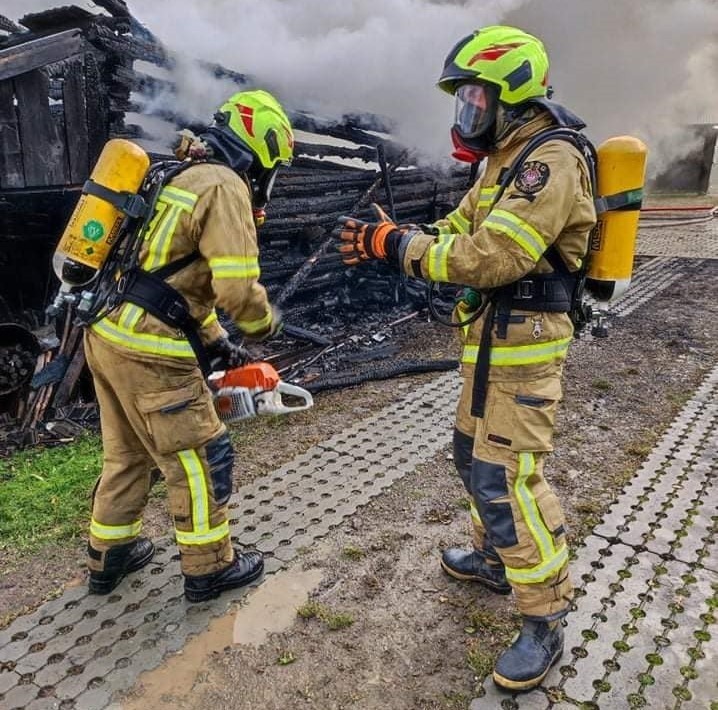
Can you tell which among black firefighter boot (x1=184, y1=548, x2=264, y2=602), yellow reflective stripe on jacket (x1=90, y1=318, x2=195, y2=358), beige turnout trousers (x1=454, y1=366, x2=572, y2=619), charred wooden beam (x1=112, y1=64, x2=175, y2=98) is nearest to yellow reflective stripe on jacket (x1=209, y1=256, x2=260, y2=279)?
yellow reflective stripe on jacket (x1=90, y1=318, x2=195, y2=358)

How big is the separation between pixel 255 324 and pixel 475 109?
1177mm

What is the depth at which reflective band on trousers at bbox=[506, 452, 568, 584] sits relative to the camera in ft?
7.58

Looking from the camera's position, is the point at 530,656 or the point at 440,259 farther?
the point at 530,656

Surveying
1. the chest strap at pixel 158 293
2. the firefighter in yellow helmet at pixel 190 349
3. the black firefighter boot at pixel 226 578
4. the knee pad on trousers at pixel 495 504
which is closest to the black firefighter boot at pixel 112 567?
the firefighter in yellow helmet at pixel 190 349

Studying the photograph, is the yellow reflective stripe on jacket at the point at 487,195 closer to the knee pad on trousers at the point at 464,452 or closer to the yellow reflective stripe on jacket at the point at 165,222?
the knee pad on trousers at the point at 464,452

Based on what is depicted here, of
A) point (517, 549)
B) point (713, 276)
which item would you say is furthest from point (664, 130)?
point (517, 549)

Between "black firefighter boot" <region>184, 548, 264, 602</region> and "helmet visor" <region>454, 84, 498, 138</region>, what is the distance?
2.06 m

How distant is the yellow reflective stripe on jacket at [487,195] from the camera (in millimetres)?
2381

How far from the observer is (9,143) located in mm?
4801

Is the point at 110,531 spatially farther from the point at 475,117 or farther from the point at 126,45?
the point at 126,45

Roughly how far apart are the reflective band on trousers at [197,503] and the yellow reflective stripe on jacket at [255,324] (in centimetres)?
54

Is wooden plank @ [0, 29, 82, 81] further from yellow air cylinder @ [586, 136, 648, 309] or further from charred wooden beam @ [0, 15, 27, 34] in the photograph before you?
yellow air cylinder @ [586, 136, 648, 309]

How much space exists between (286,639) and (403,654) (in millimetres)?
478

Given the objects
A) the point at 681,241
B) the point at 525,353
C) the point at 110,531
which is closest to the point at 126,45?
the point at 110,531
